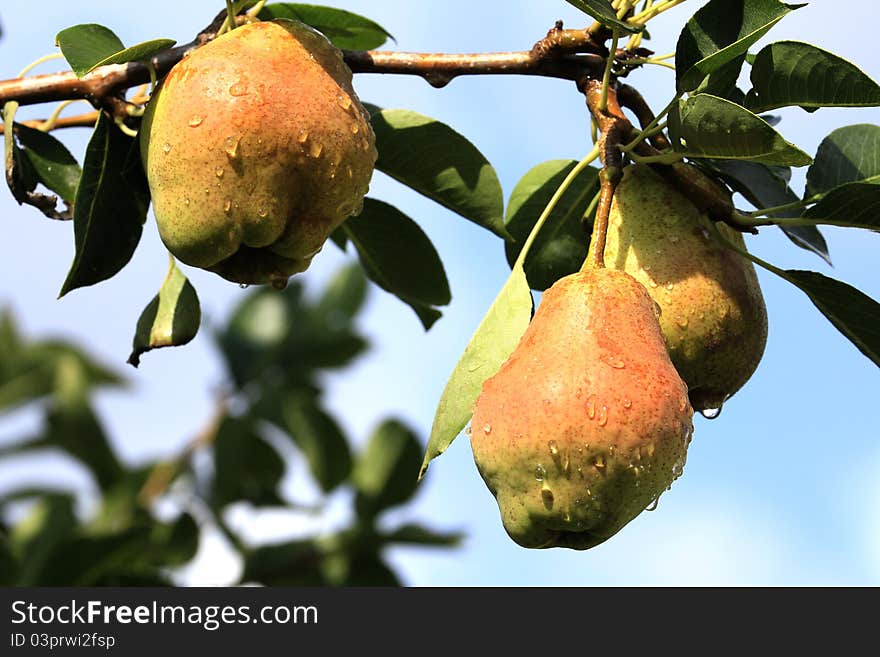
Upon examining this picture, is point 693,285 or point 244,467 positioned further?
point 244,467

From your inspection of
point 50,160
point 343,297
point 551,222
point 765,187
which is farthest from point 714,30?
point 343,297

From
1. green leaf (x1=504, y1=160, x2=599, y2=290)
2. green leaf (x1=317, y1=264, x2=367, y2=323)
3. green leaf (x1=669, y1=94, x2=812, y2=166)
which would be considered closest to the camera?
green leaf (x1=669, y1=94, x2=812, y2=166)

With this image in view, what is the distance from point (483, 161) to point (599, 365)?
666mm

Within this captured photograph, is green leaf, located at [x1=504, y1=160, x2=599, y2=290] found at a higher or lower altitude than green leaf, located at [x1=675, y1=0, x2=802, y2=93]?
lower

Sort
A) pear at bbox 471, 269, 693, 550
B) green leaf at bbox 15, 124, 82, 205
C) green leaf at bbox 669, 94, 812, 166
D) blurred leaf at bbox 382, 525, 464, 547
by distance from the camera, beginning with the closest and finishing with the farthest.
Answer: pear at bbox 471, 269, 693, 550 < green leaf at bbox 669, 94, 812, 166 < green leaf at bbox 15, 124, 82, 205 < blurred leaf at bbox 382, 525, 464, 547

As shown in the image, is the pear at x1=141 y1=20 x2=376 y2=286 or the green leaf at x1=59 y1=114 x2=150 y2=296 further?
the green leaf at x1=59 y1=114 x2=150 y2=296

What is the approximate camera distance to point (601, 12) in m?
1.46

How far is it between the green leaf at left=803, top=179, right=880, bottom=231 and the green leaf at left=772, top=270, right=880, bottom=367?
0.08 meters

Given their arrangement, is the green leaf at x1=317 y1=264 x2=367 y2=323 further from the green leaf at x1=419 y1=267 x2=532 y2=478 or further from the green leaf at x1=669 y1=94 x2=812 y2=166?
the green leaf at x1=669 y1=94 x2=812 y2=166

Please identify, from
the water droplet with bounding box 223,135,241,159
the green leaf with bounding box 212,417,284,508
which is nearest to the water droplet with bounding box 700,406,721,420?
the water droplet with bounding box 223,135,241,159

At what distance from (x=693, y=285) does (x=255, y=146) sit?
63 centimetres

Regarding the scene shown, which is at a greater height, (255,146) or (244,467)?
(255,146)

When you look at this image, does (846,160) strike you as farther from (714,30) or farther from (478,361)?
(478,361)

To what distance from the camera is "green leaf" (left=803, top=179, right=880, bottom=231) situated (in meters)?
1.55
